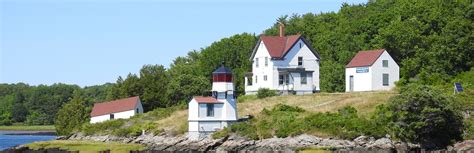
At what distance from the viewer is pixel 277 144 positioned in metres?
67.2

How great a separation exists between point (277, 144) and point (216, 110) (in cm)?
920

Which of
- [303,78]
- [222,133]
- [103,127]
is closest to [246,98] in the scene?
[303,78]

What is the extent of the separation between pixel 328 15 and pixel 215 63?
17762mm

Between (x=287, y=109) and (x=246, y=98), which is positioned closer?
(x=287, y=109)

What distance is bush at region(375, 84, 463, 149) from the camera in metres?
61.0

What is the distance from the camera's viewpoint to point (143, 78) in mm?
105062

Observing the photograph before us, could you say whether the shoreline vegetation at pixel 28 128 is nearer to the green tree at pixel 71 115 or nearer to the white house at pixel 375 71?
the green tree at pixel 71 115

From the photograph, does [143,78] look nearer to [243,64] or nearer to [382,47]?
[243,64]

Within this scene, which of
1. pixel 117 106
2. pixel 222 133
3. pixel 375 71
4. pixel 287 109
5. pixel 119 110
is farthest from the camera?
pixel 117 106

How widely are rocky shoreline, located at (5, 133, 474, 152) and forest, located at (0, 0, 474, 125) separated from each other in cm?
1351

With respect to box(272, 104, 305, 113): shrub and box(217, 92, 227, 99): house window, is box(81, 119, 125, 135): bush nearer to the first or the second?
box(217, 92, 227, 99): house window

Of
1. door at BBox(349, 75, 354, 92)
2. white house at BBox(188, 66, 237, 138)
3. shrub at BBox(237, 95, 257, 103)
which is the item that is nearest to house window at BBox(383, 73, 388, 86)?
door at BBox(349, 75, 354, 92)

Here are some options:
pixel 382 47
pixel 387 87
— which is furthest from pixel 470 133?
pixel 382 47

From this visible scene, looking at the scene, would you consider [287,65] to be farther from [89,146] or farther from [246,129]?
[89,146]
